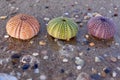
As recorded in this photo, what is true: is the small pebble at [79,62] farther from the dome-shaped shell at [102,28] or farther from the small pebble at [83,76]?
the dome-shaped shell at [102,28]

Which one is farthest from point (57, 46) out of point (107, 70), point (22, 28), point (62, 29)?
point (107, 70)

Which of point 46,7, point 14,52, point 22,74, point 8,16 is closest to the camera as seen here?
point 22,74

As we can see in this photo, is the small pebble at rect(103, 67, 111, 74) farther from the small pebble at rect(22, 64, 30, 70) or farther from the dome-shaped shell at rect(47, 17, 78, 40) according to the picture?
the small pebble at rect(22, 64, 30, 70)

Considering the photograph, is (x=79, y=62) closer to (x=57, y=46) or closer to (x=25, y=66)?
(x=57, y=46)

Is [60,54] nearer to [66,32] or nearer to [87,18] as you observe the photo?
[66,32]

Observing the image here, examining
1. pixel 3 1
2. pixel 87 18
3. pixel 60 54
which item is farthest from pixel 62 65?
pixel 3 1

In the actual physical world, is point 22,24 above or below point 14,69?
above

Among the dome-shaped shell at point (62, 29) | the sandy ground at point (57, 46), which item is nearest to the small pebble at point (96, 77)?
the sandy ground at point (57, 46)
